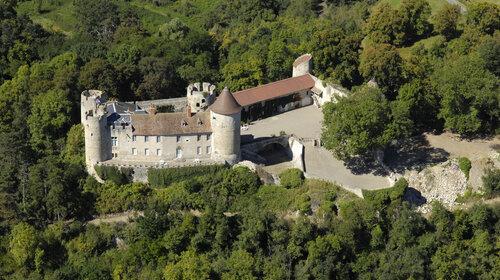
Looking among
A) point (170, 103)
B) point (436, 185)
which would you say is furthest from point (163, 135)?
point (436, 185)

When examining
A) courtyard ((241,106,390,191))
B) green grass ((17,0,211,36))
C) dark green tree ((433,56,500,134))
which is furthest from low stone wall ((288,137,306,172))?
green grass ((17,0,211,36))

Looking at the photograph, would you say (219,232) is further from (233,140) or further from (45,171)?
(45,171)

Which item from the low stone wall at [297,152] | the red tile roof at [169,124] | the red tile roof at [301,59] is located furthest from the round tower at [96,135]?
the red tile roof at [301,59]

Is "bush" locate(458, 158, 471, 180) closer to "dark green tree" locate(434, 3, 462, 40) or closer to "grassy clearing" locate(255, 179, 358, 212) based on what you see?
"grassy clearing" locate(255, 179, 358, 212)

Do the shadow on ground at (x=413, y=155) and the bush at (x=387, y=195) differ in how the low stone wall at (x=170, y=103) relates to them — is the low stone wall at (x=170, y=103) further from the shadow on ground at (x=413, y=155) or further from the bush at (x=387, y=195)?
the bush at (x=387, y=195)

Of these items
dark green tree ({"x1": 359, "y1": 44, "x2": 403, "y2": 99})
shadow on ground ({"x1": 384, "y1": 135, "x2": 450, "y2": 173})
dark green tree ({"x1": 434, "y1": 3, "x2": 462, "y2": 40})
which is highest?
dark green tree ({"x1": 434, "y1": 3, "x2": 462, "y2": 40})

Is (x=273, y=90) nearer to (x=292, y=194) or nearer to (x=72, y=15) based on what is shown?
(x=292, y=194)

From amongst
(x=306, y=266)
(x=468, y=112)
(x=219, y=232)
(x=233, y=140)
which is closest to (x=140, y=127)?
(x=233, y=140)
